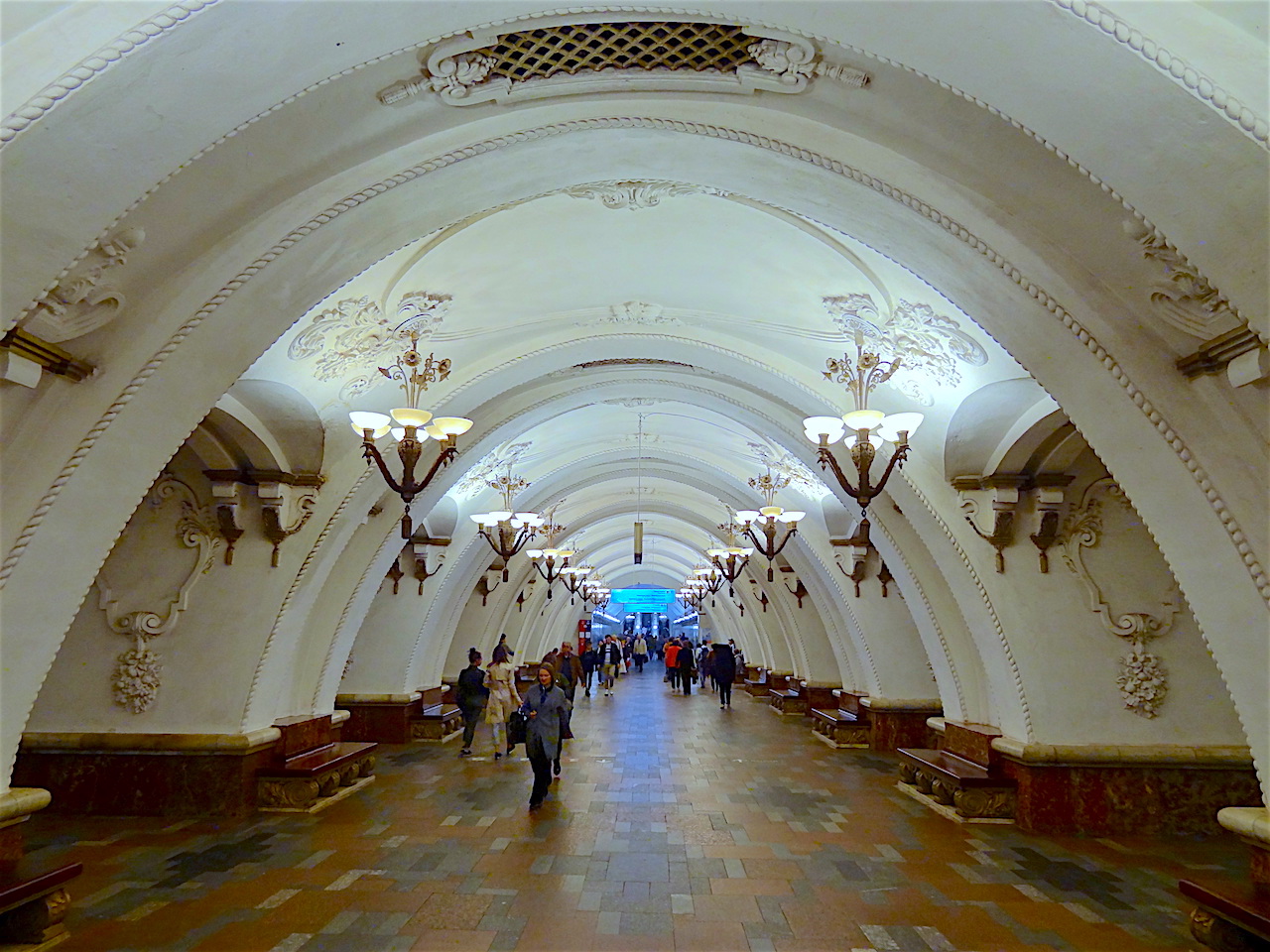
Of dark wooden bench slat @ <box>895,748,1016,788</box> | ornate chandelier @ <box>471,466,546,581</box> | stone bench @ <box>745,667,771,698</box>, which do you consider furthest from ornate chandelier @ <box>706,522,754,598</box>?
dark wooden bench slat @ <box>895,748,1016,788</box>

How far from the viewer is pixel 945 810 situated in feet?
21.7

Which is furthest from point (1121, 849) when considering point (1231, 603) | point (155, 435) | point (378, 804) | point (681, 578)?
point (681, 578)

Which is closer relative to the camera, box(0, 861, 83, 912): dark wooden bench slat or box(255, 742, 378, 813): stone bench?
box(0, 861, 83, 912): dark wooden bench slat

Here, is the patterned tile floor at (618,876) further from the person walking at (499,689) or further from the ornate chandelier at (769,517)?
the ornate chandelier at (769,517)

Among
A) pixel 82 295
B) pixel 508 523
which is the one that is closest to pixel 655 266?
pixel 82 295

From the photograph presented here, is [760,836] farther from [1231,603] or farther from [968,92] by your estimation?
[968,92]

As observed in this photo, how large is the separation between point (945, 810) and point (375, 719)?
24.9ft

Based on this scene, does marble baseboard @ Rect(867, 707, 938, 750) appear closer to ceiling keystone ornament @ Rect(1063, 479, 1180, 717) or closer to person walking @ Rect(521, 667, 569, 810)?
ceiling keystone ornament @ Rect(1063, 479, 1180, 717)

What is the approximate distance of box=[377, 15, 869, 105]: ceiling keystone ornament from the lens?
2963 mm

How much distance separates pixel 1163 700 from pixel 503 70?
6547 millimetres

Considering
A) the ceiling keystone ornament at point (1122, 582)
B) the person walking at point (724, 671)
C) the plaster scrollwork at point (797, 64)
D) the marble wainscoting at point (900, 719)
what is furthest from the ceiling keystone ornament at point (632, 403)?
the person walking at point (724, 671)

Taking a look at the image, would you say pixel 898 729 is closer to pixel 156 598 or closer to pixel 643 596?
pixel 156 598

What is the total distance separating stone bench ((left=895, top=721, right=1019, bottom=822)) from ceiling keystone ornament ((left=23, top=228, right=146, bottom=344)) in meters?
6.68

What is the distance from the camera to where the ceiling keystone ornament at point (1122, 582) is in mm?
6051
